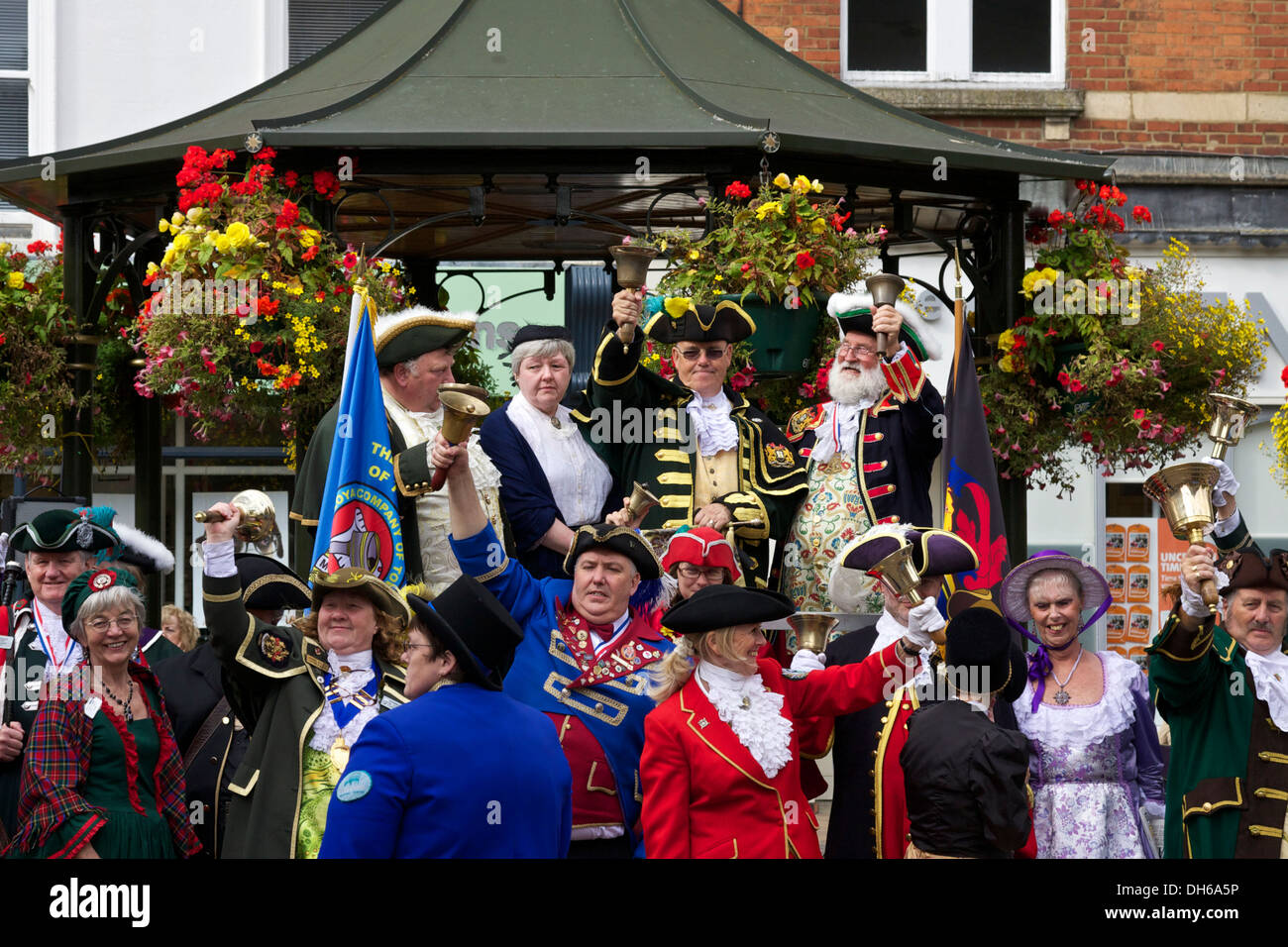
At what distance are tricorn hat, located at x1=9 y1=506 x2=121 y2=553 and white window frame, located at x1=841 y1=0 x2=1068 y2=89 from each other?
9.07 m

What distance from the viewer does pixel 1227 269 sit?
13688 mm

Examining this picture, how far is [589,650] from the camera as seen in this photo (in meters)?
5.46

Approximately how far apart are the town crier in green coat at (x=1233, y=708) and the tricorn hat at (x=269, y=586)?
3.07 m

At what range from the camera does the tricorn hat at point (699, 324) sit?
22.0 ft

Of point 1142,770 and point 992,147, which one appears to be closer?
point 1142,770

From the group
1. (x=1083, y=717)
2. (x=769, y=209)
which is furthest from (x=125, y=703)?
(x=769, y=209)

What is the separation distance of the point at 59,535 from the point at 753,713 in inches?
111

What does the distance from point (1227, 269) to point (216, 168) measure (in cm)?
911

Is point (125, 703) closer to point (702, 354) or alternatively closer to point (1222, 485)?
point (702, 354)

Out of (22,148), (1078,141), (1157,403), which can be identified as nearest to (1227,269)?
(1078,141)

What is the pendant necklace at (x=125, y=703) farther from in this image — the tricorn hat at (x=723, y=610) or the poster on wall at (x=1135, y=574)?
the poster on wall at (x=1135, y=574)

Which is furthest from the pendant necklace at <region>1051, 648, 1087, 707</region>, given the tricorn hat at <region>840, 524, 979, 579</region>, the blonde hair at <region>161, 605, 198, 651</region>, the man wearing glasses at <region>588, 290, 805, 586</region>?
the blonde hair at <region>161, 605, 198, 651</region>

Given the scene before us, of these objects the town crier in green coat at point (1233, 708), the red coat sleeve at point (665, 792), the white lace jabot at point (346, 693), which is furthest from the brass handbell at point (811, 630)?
the white lace jabot at point (346, 693)

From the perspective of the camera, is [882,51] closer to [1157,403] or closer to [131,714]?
[1157,403]
